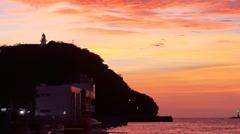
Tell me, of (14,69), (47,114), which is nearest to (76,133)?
(47,114)

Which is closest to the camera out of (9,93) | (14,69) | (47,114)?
(47,114)

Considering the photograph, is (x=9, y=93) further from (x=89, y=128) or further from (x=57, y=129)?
(x=57, y=129)

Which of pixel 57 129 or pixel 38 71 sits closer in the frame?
pixel 57 129

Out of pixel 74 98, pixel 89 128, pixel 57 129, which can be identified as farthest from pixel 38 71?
pixel 57 129

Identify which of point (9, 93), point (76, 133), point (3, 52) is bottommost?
point (76, 133)

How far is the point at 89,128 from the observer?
365 ft

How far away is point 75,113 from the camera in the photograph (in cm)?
15312

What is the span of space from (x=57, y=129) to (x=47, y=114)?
169ft

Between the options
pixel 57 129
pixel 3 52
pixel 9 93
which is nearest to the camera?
pixel 57 129

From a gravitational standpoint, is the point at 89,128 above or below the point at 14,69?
below

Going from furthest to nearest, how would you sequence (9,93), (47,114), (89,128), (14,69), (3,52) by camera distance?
(3,52), (14,69), (9,93), (47,114), (89,128)

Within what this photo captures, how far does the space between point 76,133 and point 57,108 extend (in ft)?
159

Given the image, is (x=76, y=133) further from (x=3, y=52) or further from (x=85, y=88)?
(x=3, y=52)

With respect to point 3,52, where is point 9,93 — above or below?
below
